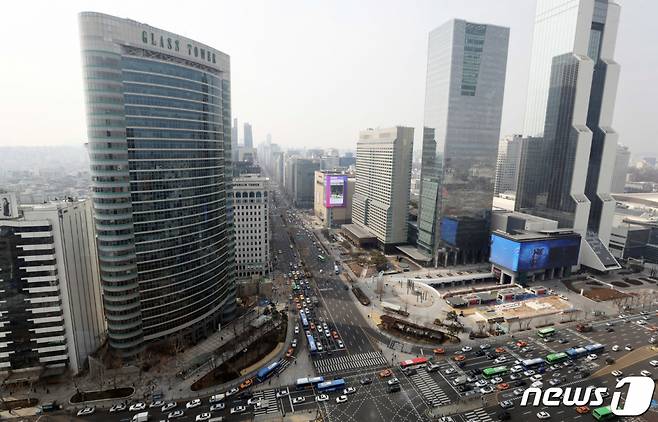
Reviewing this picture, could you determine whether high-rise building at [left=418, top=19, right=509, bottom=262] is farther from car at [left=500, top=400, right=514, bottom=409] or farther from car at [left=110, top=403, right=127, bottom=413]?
car at [left=110, top=403, right=127, bottom=413]

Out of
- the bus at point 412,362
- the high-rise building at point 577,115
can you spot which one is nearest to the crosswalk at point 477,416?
the bus at point 412,362

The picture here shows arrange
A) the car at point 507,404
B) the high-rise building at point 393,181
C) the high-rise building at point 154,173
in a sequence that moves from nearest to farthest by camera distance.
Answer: the car at point 507,404 → the high-rise building at point 154,173 → the high-rise building at point 393,181

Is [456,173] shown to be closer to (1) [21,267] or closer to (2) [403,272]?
(2) [403,272]

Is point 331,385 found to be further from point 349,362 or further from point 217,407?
point 217,407

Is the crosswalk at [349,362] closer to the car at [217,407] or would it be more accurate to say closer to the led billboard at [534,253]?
the car at [217,407]

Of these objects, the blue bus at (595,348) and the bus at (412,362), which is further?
the blue bus at (595,348)

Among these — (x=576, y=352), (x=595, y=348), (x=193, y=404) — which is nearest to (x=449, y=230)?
(x=595, y=348)

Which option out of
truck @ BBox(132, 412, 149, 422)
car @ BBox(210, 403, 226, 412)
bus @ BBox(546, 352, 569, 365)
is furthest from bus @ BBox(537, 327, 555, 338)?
truck @ BBox(132, 412, 149, 422)

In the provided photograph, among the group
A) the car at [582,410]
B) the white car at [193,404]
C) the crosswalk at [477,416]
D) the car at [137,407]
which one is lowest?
the car at [137,407]
